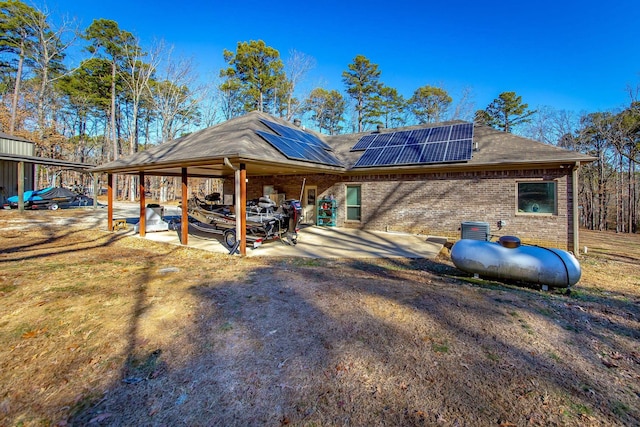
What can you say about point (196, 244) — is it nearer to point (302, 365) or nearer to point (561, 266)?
point (302, 365)

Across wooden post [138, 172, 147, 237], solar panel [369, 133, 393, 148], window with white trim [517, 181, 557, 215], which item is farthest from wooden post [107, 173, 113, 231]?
window with white trim [517, 181, 557, 215]

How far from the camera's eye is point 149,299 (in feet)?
13.5

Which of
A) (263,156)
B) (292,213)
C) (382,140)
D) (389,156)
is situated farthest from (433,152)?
(263,156)

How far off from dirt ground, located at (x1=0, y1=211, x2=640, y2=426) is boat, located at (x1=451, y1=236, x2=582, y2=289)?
9.5 inches

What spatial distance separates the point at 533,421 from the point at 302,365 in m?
1.71

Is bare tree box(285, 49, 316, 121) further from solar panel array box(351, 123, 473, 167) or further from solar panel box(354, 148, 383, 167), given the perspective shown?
solar panel box(354, 148, 383, 167)

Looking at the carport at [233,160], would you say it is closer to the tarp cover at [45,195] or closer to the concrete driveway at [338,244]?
the concrete driveway at [338,244]

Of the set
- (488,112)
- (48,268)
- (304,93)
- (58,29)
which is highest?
(58,29)

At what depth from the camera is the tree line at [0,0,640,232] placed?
22500 mm

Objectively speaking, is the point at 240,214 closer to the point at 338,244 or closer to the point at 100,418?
the point at 338,244

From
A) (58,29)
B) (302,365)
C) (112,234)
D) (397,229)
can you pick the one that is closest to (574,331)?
(302,365)

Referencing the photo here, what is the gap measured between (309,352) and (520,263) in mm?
3972

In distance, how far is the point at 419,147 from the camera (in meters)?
11.6

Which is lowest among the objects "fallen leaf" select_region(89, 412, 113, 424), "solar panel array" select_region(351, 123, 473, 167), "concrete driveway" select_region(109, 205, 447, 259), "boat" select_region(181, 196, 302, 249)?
"fallen leaf" select_region(89, 412, 113, 424)
